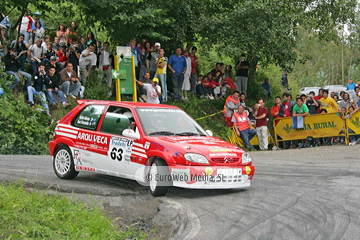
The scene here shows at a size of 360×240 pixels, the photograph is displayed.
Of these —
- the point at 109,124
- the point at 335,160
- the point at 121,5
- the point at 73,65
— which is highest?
the point at 121,5

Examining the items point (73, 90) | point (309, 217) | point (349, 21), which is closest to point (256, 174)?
point (309, 217)

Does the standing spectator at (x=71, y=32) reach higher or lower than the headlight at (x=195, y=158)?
higher

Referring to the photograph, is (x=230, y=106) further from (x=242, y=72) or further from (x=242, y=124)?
(x=242, y=72)

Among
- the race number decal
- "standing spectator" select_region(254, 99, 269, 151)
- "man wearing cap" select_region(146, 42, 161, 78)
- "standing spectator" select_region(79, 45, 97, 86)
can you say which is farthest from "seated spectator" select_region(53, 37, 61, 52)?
the race number decal

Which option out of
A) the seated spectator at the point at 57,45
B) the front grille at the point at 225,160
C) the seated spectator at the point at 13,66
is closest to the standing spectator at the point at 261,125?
the seated spectator at the point at 57,45

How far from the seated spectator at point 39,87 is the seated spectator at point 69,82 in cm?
95

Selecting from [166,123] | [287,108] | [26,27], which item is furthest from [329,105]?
[166,123]

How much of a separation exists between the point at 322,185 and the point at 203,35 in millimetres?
13540

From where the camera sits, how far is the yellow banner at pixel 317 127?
61.0ft

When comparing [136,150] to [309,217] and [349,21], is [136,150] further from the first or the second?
[349,21]

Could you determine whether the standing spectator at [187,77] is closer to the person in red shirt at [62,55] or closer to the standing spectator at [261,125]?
the standing spectator at [261,125]

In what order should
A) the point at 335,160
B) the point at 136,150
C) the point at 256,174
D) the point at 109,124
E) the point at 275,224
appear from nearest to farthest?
the point at 275,224, the point at 136,150, the point at 109,124, the point at 256,174, the point at 335,160

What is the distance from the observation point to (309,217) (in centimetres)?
761

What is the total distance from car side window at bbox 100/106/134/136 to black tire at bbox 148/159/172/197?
104 centimetres
